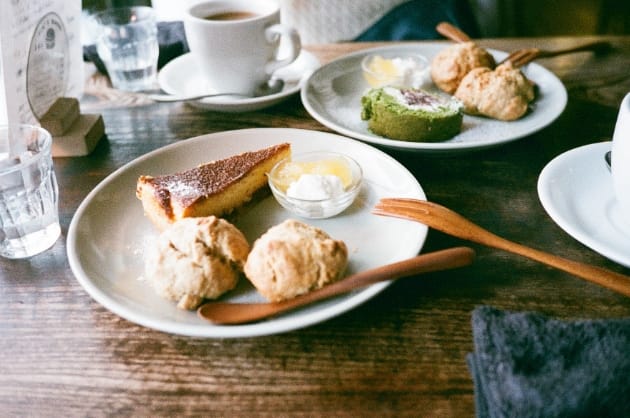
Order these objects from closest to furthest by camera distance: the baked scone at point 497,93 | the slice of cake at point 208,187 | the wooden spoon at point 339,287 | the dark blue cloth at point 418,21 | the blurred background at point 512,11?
the wooden spoon at point 339,287 → the slice of cake at point 208,187 → the baked scone at point 497,93 → the dark blue cloth at point 418,21 → the blurred background at point 512,11

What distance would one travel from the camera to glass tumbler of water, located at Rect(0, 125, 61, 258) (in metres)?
0.98

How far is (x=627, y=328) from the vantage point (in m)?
0.69

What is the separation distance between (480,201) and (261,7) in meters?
0.89

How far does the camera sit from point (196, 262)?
0.84 meters

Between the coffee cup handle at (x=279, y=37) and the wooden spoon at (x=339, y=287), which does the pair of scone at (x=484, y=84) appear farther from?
the wooden spoon at (x=339, y=287)

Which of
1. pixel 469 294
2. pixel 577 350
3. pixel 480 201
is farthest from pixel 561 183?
pixel 577 350

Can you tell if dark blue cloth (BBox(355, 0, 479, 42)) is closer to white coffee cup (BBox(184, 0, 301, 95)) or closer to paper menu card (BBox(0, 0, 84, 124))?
white coffee cup (BBox(184, 0, 301, 95))

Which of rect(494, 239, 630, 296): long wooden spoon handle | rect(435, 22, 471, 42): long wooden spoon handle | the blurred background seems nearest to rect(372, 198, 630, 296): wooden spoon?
rect(494, 239, 630, 296): long wooden spoon handle

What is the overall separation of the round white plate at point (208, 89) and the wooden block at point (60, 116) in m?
0.27

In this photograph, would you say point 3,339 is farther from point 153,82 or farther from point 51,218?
point 153,82

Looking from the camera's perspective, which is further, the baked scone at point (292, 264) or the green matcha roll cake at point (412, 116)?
the green matcha roll cake at point (412, 116)

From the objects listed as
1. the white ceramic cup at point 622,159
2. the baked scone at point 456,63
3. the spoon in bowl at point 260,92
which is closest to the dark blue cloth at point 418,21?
the baked scone at point 456,63

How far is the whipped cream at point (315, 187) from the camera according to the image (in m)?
1.04

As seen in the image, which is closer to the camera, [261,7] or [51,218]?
[51,218]
